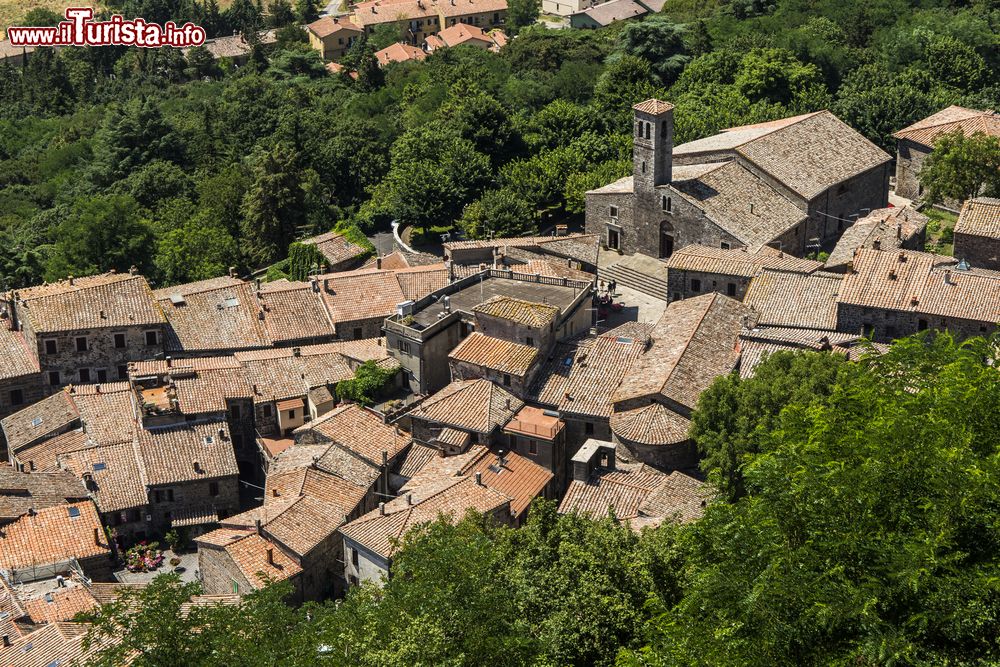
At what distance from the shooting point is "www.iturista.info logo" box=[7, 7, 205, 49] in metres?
185

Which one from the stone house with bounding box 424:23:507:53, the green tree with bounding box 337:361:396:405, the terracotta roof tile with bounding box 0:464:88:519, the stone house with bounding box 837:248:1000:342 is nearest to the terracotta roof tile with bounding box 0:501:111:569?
the terracotta roof tile with bounding box 0:464:88:519

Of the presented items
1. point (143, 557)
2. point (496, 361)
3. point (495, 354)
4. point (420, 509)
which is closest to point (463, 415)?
point (496, 361)

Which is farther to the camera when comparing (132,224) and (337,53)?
(337,53)

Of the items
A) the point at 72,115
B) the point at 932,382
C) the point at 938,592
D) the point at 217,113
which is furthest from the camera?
the point at 72,115

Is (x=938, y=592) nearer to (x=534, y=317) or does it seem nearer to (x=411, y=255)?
(x=534, y=317)

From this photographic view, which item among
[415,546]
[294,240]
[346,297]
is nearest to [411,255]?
[346,297]

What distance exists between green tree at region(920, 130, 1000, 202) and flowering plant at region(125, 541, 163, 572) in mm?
56638

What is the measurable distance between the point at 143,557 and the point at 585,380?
84.8 ft

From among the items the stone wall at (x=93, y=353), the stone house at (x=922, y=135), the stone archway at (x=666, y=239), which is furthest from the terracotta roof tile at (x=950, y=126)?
the stone wall at (x=93, y=353)

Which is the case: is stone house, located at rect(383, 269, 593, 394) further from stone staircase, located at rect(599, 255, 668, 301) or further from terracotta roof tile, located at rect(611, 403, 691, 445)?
stone staircase, located at rect(599, 255, 668, 301)

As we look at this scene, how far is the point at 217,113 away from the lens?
454 feet

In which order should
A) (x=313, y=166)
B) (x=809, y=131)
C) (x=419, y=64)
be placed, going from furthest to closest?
1. (x=419, y=64)
2. (x=313, y=166)
3. (x=809, y=131)

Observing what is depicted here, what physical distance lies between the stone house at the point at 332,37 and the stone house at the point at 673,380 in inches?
5016

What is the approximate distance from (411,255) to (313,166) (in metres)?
25.4
